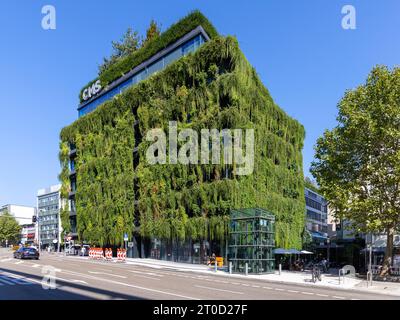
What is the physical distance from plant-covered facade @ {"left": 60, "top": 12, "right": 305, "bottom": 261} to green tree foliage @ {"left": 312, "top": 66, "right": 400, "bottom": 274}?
10.8 m

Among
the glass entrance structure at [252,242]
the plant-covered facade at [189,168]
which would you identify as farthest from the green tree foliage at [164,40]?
the glass entrance structure at [252,242]

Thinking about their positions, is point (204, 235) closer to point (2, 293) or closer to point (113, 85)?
point (2, 293)

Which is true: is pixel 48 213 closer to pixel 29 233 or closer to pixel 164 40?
pixel 29 233

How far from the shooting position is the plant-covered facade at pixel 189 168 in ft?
144

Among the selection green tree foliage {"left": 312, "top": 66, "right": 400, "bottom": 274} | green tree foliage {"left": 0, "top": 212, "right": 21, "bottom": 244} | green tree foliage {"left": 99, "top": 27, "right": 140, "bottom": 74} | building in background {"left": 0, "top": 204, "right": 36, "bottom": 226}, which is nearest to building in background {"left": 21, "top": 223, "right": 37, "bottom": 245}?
green tree foliage {"left": 0, "top": 212, "right": 21, "bottom": 244}

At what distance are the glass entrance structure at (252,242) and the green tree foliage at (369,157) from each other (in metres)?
6.08

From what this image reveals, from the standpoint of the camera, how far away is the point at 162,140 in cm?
5041

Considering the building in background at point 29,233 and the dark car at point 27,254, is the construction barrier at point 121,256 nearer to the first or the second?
the dark car at point 27,254

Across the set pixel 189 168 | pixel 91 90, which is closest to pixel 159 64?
pixel 189 168

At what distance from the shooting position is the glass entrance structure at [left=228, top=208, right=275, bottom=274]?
32.8 metres

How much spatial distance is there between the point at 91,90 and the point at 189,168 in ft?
121
